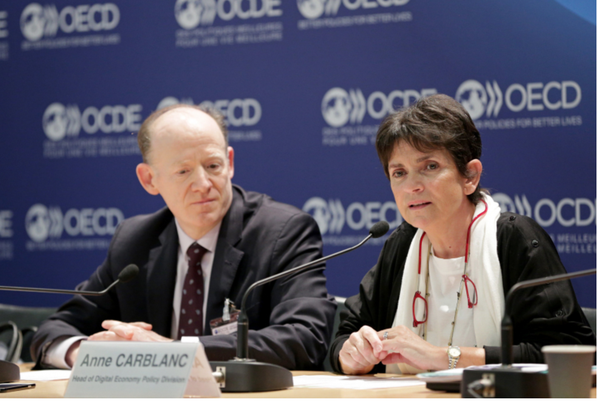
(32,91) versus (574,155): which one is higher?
(32,91)

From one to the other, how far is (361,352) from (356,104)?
1.74 meters

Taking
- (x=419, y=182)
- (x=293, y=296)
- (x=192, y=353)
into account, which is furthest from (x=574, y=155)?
(x=192, y=353)

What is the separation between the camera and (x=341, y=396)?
173cm

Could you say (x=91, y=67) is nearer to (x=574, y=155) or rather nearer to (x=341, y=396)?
(x=574, y=155)

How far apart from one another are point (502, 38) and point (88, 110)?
2340 millimetres

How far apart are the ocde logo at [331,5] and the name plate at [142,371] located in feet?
8.10

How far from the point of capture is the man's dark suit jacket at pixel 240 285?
2584 mm

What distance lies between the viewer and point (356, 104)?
364 cm

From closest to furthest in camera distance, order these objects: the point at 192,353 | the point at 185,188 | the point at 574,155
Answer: the point at 192,353 < the point at 185,188 < the point at 574,155

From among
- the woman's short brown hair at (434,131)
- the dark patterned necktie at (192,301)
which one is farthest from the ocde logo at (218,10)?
the woman's short brown hair at (434,131)

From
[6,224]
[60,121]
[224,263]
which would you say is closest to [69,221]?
[6,224]

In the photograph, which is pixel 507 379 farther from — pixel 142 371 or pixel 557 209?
pixel 557 209

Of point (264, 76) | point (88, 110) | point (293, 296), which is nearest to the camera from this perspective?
point (293, 296)

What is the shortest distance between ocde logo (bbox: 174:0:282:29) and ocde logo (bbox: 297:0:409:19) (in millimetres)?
146
